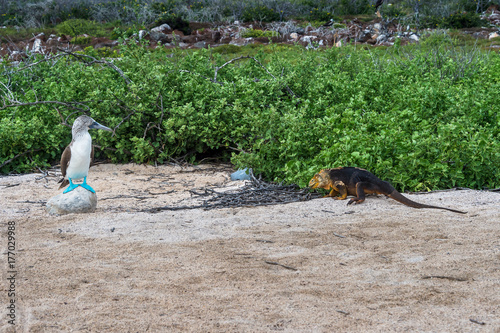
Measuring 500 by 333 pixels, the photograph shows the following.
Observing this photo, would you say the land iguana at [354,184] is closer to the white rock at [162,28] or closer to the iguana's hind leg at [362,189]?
the iguana's hind leg at [362,189]

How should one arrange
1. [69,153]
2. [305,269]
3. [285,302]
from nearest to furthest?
[285,302], [305,269], [69,153]

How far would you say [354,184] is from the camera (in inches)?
192

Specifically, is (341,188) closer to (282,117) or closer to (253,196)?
(253,196)

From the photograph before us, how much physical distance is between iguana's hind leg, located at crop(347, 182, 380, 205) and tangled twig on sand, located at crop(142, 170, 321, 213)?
21.6 inches

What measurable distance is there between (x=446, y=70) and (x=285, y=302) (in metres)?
7.26

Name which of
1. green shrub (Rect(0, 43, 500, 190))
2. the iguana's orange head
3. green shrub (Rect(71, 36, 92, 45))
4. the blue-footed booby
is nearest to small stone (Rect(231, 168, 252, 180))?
green shrub (Rect(0, 43, 500, 190))

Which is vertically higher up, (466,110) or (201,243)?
(466,110)

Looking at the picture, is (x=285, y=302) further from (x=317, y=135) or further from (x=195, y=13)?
(x=195, y=13)

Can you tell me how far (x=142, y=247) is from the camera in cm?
398

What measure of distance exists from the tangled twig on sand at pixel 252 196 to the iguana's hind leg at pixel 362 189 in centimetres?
55

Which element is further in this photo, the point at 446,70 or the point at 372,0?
the point at 372,0

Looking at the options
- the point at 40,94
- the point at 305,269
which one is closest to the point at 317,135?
the point at 305,269

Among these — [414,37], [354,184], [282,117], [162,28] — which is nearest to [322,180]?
[354,184]

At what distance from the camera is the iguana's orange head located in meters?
4.99
